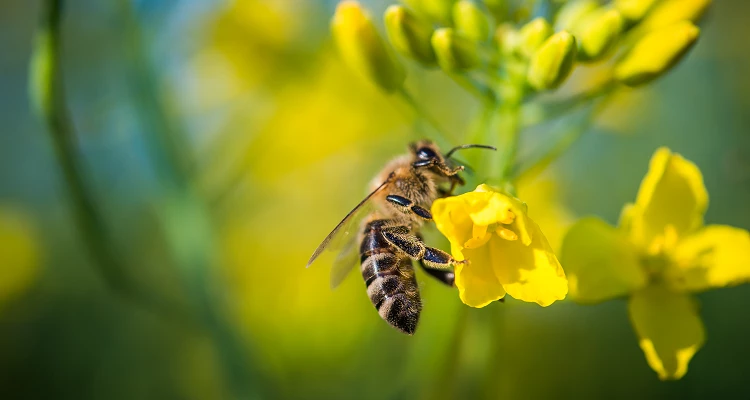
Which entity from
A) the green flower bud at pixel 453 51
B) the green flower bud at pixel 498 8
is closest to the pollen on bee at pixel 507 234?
the green flower bud at pixel 453 51

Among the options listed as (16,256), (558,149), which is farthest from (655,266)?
(16,256)

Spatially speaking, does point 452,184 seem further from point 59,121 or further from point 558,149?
point 59,121

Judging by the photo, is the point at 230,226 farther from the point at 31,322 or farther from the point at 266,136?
the point at 31,322

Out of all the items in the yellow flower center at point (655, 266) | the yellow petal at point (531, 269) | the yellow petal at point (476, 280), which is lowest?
the yellow flower center at point (655, 266)

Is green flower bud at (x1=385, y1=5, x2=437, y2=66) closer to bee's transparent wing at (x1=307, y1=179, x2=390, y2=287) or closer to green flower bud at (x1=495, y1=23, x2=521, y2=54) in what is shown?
green flower bud at (x1=495, y1=23, x2=521, y2=54)

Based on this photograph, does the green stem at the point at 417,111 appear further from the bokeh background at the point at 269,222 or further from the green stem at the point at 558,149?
the bokeh background at the point at 269,222
